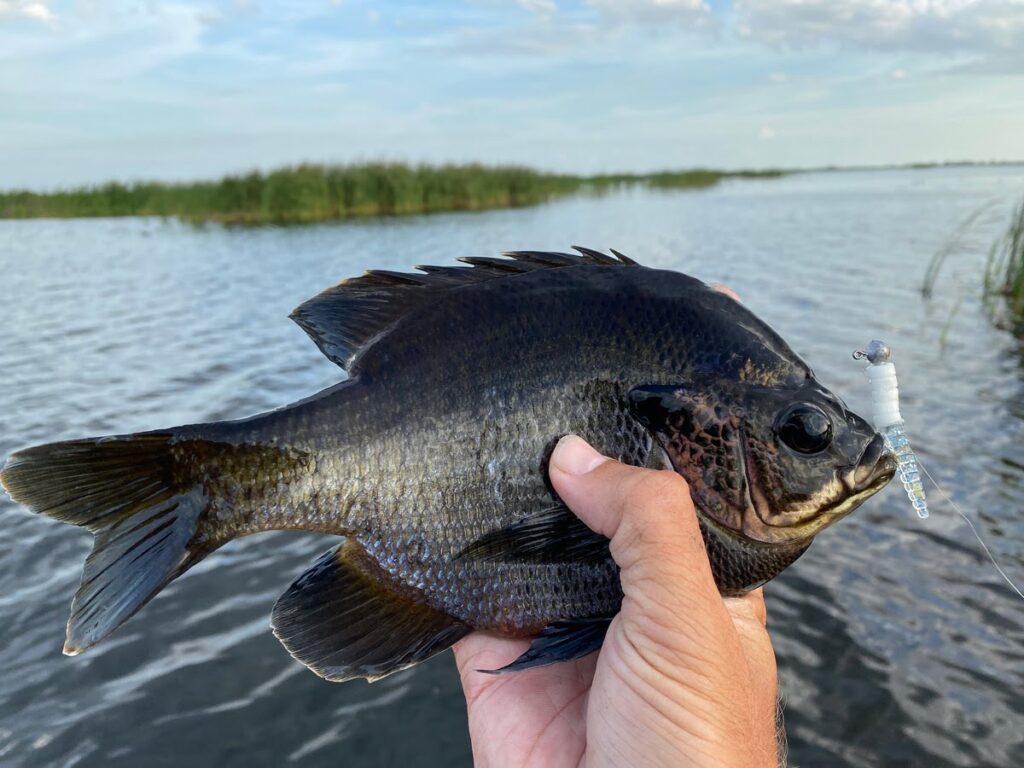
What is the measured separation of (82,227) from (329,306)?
38.1 metres

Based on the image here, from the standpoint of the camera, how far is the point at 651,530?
189 centimetres

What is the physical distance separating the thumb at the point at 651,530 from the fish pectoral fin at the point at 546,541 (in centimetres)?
10

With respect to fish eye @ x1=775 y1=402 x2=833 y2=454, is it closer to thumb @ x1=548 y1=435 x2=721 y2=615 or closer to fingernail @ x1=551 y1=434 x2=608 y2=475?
thumb @ x1=548 y1=435 x2=721 y2=615

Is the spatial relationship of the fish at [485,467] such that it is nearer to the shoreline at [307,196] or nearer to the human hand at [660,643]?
the human hand at [660,643]

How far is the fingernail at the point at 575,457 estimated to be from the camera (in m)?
2.04

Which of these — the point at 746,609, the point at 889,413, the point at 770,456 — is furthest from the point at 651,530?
the point at 746,609

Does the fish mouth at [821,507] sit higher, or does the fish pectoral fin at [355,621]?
the fish mouth at [821,507]

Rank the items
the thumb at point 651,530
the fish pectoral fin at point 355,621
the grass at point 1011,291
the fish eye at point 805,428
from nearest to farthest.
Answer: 1. the thumb at point 651,530
2. the fish eye at point 805,428
3. the fish pectoral fin at point 355,621
4. the grass at point 1011,291

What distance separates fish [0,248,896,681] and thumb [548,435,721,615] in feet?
0.43

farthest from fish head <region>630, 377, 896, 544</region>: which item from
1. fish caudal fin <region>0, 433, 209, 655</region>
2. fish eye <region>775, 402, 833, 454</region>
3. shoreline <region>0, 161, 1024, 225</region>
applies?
shoreline <region>0, 161, 1024, 225</region>

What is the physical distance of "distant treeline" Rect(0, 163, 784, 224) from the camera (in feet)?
109

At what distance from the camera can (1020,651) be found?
4941 millimetres

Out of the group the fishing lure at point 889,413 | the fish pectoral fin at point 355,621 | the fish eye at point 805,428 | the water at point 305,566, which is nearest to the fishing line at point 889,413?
the fishing lure at point 889,413

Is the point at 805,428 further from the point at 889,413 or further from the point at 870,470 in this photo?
the point at 889,413
